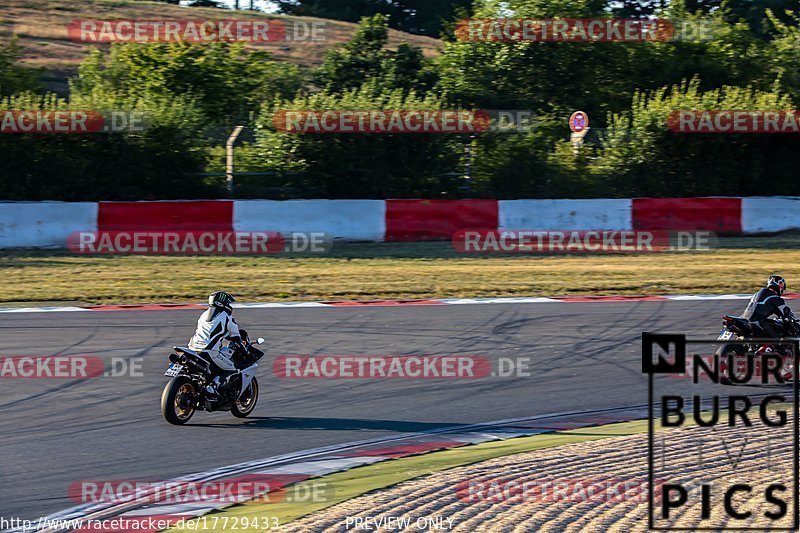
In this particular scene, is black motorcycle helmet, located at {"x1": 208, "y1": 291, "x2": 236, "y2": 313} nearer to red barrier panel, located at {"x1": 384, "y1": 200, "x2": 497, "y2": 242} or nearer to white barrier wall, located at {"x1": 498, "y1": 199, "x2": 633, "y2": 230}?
red barrier panel, located at {"x1": 384, "y1": 200, "x2": 497, "y2": 242}

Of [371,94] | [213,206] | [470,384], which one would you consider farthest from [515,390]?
[371,94]

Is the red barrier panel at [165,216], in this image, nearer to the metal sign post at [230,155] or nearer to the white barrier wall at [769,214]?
the metal sign post at [230,155]

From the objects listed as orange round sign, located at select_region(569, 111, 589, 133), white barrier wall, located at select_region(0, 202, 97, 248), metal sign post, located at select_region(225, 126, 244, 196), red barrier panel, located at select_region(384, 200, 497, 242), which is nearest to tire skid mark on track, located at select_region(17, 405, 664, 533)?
red barrier panel, located at select_region(384, 200, 497, 242)

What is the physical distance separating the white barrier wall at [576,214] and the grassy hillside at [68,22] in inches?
847

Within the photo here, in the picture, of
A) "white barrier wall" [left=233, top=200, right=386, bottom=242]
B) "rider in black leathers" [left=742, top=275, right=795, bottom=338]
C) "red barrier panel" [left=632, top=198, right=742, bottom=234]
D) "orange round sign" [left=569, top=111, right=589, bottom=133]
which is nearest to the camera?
"rider in black leathers" [left=742, top=275, right=795, bottom=338]

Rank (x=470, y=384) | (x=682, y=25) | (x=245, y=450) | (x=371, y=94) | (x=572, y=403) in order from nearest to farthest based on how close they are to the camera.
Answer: (x=245, y=450) → (x=572, y=403) → (x=470, y=384) → (x=371, y=94) → (x=682, y=25)

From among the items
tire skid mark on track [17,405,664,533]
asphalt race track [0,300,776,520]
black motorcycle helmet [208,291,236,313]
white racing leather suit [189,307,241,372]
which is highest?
black motorcycle helmet [208,291,236,313]

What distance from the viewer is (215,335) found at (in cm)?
953

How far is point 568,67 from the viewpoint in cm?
3145

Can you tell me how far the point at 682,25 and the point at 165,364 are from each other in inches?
997

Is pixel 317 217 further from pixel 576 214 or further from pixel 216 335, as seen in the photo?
pixel 216 335

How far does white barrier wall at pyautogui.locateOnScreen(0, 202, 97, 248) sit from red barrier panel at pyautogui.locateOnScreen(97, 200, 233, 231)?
43cm

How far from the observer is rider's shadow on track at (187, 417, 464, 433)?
9.29 meters

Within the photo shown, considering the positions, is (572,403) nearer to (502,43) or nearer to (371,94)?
(371,94)
